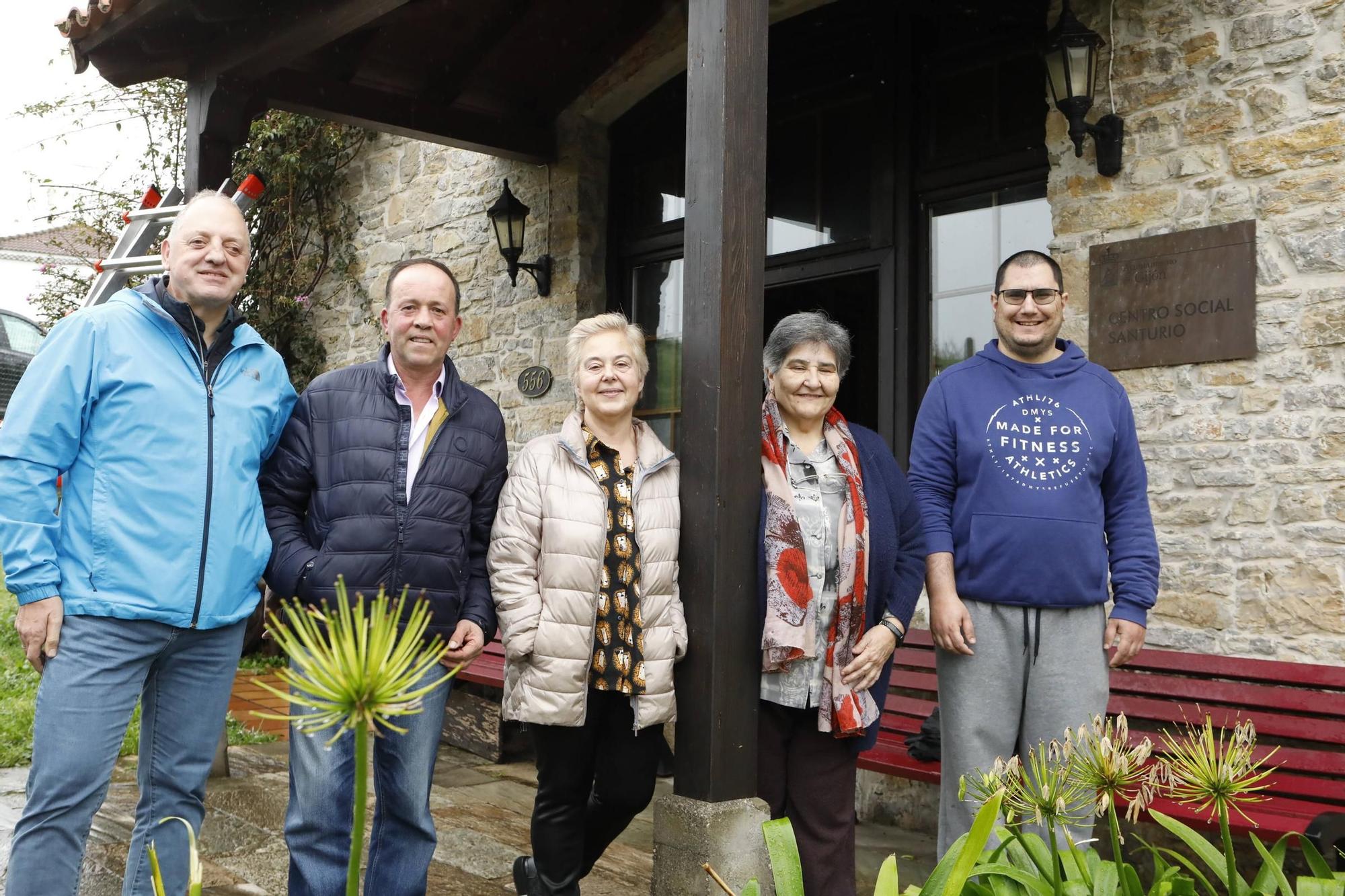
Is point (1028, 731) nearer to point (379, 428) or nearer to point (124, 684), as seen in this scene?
point (379, 428)

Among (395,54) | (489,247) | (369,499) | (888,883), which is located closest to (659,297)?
(489,247)

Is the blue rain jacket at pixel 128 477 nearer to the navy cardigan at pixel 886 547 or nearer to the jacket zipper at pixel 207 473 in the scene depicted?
the jacket zipper at pixel 207 473

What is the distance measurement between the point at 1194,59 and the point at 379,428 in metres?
3.19

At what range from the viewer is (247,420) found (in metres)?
2.39

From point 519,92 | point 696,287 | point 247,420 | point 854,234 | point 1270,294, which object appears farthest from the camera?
point 519,92

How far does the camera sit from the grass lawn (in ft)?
15.6

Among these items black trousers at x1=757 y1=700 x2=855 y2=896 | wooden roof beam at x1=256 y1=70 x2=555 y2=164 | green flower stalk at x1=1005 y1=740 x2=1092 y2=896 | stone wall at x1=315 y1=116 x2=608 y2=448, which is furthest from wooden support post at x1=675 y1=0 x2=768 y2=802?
stone wall at x1=315 y1=116 x2=608 y2=448

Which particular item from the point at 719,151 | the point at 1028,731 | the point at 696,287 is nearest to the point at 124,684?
the point at 696,287

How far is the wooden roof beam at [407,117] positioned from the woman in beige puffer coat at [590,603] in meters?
3.08

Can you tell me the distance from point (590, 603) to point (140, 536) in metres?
0.95

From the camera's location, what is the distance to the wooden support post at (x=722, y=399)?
277 centimetres

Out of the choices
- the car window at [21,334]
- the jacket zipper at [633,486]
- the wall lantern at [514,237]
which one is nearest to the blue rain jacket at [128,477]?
the jacket zipper at [633,486]

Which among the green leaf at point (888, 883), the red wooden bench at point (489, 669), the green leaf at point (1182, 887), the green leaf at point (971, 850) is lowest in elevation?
the red wooden bench at point (489, 669)

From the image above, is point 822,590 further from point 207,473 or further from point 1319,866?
point 207,473
